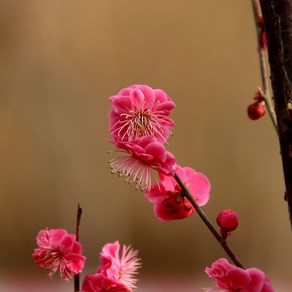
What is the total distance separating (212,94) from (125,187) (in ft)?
1.41

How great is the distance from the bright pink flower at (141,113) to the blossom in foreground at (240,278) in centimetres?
11

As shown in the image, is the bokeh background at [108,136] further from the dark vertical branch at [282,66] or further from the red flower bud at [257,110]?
the dark vertical branch at [282,66]

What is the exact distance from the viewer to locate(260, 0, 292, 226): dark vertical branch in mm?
447

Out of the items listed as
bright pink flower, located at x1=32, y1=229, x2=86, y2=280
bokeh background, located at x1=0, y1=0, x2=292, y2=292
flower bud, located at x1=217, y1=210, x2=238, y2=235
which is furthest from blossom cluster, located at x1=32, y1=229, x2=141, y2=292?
bokeh background, located at x1=0, y1=0, x2=292, y2=292

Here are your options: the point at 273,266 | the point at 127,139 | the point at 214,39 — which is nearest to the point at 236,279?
the point at 127,139

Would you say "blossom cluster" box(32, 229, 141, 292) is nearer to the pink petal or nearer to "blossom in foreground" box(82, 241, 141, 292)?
"blossom in foreground" box(82, 241, 141, 292)

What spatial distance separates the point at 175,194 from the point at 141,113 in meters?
0.08

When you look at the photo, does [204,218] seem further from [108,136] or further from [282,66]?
[108,136]

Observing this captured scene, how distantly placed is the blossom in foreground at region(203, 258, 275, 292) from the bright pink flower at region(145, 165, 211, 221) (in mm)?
69

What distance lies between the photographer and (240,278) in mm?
469

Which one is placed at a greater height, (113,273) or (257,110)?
(257,110)

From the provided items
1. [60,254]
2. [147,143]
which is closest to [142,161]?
[147,143]

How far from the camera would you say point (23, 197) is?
2.21 metres

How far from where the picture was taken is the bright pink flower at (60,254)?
0.55 meters
